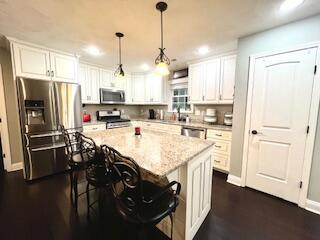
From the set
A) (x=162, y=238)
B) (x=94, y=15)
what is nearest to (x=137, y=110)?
(x=94, y=15)

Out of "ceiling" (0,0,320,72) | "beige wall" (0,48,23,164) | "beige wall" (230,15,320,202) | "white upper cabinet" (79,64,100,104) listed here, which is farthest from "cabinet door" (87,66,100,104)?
"beige wall" (230,15,320,202)

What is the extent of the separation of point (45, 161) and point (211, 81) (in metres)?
3.77

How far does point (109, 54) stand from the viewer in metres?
3.23

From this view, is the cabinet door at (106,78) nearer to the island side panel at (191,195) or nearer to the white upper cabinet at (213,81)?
the white upper cabinet at (213,81)

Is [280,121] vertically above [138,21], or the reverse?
[138,21]

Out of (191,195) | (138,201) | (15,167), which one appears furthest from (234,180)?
(15,167)

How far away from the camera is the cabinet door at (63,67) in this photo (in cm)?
291

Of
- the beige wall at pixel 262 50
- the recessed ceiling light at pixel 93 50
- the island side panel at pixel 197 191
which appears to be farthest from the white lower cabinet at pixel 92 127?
the beige wall at pixel 262 50

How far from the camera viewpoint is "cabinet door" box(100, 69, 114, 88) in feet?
13.7

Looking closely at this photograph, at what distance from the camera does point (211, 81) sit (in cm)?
335

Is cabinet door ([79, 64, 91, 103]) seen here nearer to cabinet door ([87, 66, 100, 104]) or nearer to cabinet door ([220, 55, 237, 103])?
cabinet door ([87, 66, 100, 104])

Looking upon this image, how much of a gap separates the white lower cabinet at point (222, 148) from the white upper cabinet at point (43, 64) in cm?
323

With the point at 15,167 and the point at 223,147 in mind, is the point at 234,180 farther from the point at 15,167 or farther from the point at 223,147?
the point at 15,167

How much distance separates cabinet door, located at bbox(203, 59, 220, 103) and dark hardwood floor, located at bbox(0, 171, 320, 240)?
1939 millimetres
